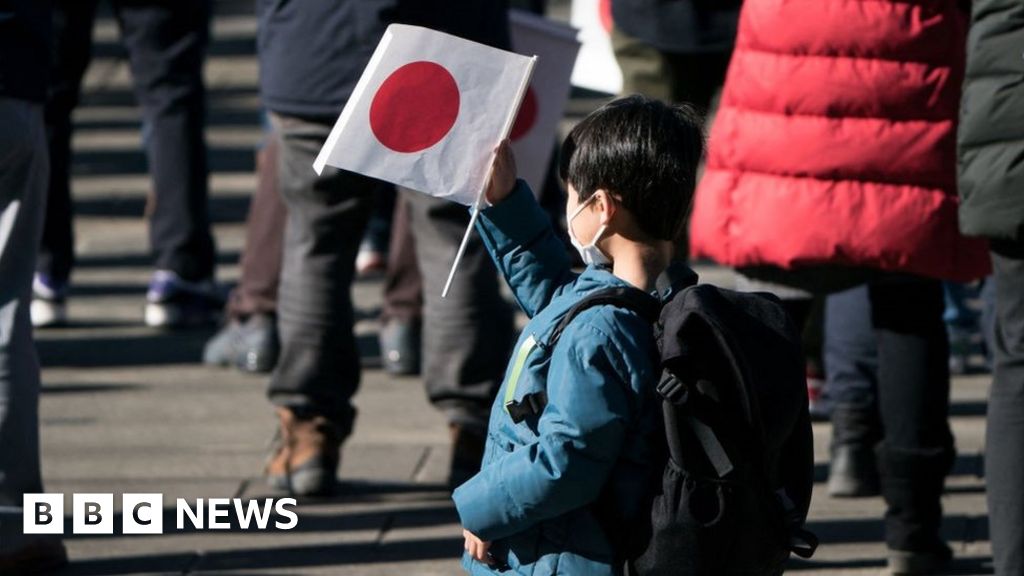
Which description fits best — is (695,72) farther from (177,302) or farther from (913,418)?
(177,302)

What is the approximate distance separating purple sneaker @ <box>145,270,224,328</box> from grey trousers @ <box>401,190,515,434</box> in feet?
7.48

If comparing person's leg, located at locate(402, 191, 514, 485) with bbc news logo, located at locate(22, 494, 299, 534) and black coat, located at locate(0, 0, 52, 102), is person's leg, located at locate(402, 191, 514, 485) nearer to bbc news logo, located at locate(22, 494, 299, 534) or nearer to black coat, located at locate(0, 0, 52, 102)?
bbc news logo, located at locate(22, 494, 299, 534)

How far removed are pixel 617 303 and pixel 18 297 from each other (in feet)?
6.60

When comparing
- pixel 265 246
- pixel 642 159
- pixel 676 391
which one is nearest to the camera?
pixel 676 391

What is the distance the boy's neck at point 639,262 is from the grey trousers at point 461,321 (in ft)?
6.72

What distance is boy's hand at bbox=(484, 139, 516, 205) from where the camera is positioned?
316cm

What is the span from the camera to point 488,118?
10.3 ft

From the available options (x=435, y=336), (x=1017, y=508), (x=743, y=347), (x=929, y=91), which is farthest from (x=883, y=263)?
(x=743, y=347)

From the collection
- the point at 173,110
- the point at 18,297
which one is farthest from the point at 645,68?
the point at 173,110

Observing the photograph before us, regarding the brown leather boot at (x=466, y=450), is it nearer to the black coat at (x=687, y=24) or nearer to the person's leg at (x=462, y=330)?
the person's leg at (x=462, y=330)

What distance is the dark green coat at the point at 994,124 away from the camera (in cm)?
384

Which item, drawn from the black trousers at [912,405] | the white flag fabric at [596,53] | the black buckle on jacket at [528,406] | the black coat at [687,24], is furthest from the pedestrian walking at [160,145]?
the black buckle on jacket at [528,406]

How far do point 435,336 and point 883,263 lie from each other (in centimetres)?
128

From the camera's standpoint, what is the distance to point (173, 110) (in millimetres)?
7074
